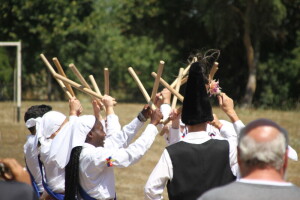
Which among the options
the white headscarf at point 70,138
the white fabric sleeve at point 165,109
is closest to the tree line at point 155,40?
the white fabric sleeve at point 165,109

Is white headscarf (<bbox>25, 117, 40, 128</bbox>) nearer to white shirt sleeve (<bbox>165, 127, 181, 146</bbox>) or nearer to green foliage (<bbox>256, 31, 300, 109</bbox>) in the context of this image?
white shirt sleeve (<bbox>165, 127, 181, 146</bbox>)

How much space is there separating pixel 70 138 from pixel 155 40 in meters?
25.7

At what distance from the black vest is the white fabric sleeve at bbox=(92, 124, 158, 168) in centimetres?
40

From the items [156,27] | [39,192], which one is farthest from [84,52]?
[39,192]

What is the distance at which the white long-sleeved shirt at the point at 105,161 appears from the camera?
4516mm

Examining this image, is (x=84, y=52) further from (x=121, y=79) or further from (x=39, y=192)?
(x=39, y=192)

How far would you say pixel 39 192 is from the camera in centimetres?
592

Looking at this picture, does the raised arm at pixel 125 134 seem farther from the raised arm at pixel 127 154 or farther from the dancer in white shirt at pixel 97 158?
the raised arm at pixel 127 154

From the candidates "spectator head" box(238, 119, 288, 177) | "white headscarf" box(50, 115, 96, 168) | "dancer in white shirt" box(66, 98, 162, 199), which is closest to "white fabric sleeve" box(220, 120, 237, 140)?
"dancer in white shirt" box(66, 98, 162, 199)

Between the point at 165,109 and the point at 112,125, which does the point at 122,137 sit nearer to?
the point at 112,125

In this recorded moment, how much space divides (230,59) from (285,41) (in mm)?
2881

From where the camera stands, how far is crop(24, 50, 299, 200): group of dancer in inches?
163

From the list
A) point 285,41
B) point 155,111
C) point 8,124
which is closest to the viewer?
point 155,111

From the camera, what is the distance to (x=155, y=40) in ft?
99.7
